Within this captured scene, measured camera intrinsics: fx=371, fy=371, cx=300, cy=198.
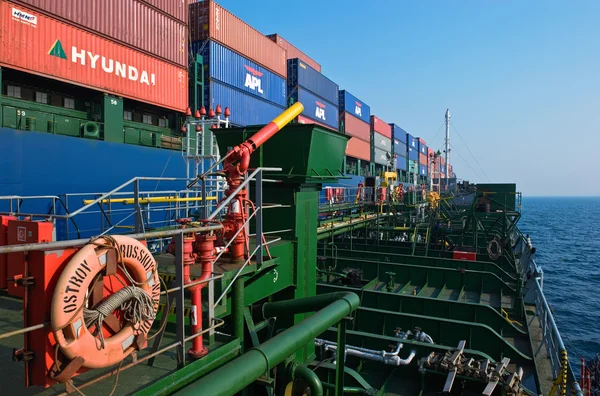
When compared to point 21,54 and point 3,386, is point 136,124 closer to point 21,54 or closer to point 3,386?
point 21,54

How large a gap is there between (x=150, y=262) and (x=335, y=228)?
1308 cm

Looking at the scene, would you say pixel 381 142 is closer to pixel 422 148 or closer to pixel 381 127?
pixel 381 127

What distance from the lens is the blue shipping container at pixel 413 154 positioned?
7362cm

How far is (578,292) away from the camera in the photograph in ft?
87.4

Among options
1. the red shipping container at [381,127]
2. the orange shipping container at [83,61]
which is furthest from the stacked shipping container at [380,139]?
the orange shipping container at [83,61]

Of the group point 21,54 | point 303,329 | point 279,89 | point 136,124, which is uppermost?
point 279,89

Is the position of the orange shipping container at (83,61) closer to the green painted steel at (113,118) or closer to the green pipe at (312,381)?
the green painted steel at (113,118)

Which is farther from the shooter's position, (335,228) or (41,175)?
(335,228)

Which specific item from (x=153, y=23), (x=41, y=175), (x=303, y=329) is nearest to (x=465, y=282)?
(x=303, y=329)

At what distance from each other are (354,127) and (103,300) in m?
48.8

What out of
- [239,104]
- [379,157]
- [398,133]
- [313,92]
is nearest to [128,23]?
[239,104]

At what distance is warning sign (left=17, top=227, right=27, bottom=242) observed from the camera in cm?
411

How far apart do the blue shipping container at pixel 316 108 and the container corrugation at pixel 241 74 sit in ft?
11.3

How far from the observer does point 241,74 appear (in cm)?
2661
